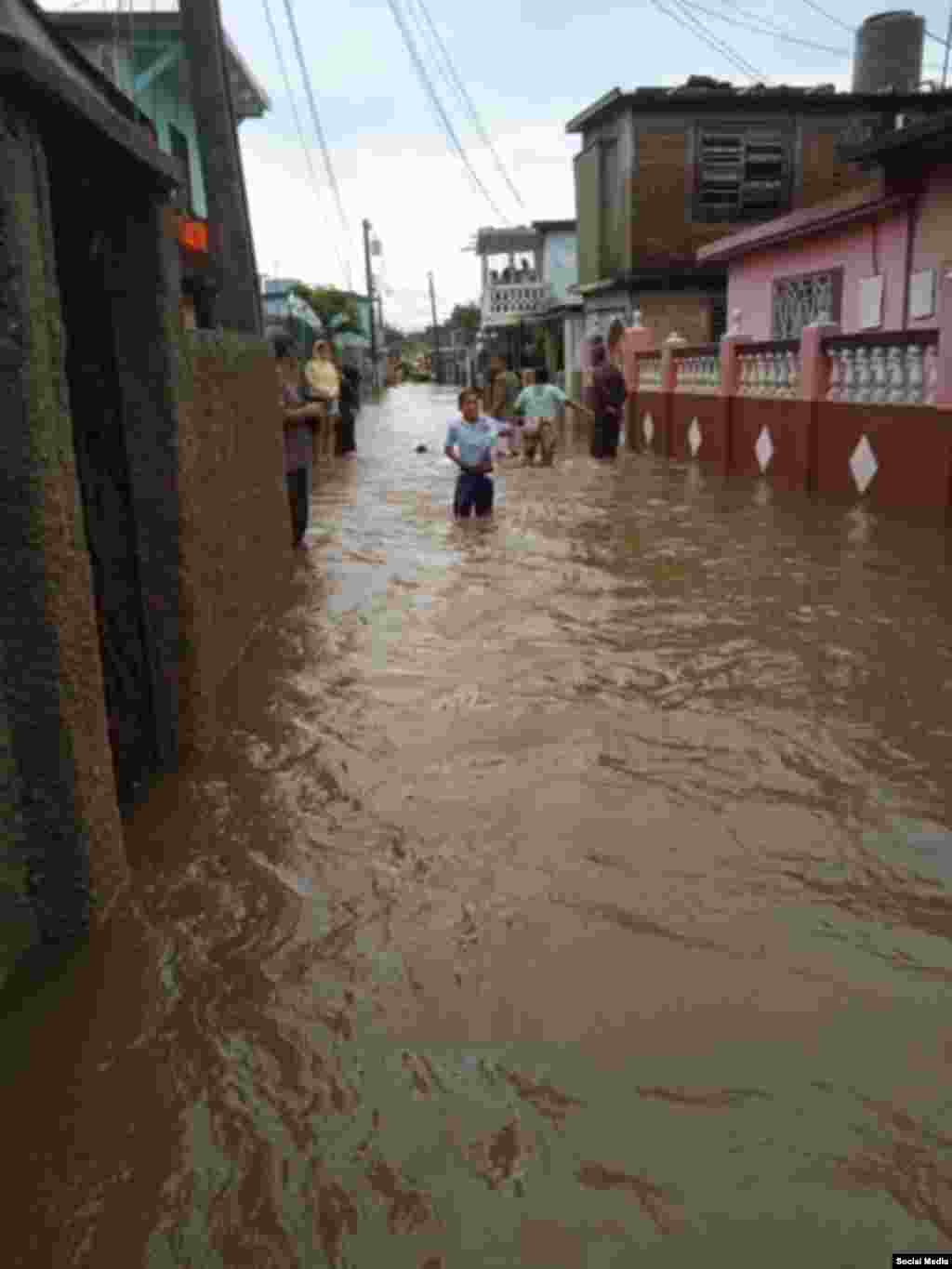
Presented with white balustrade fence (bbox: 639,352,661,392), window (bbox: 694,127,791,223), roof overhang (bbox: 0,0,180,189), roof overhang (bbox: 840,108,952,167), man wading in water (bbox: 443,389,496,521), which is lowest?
man wading in water (bbox: 443,389,496,521)

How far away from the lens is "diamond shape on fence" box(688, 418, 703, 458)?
17.0 meters

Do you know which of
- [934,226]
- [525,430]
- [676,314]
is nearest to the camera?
[934,226]

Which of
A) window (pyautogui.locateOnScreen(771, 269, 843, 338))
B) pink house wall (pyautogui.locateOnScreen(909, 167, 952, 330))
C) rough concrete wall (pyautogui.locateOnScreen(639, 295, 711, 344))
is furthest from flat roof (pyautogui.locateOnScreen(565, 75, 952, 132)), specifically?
pink house wall (pyautogui.locateOnScreen(909, 167, 952, 330))

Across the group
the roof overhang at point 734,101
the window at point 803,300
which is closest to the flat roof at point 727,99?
the roof overhang at point 734,101

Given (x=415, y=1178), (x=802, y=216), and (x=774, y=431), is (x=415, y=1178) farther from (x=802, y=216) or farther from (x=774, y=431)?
(x=802, y=216)

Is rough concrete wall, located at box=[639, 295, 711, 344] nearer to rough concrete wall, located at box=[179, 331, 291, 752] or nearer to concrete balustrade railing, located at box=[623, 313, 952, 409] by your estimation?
concrete balustrade railing, located at box=[623, 313, 952, 409]

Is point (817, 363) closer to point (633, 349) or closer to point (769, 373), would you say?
point (769, 373)

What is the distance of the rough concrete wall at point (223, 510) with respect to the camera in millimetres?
4668

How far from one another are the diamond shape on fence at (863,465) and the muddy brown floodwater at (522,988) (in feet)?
18.5

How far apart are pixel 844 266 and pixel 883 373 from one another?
20.3ft

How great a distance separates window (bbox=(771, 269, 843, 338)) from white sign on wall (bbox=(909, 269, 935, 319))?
1778mm

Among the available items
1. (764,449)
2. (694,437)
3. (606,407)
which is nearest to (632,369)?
(606,407)

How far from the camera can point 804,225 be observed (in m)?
16.6

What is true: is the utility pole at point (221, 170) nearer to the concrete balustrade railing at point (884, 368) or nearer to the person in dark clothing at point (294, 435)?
the person in dark clothing at point (294, 435)
